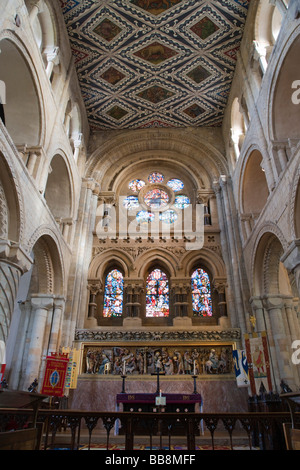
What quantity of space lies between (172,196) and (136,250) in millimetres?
3735

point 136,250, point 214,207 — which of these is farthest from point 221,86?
point 136,250

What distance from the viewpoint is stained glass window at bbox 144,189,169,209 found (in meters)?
16.7

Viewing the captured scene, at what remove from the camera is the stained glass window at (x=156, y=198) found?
16.7 meters

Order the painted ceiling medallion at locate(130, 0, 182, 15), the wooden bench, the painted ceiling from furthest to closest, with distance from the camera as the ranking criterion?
the painted ceiling → the painted ceiling medallion at locate(130, 0, 182, 15) → the wooden bench

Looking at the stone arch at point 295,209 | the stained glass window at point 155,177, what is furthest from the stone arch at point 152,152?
Result: the stone arch at point 295,209

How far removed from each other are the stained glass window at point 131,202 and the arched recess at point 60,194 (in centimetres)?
355

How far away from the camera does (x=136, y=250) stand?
47.9ft

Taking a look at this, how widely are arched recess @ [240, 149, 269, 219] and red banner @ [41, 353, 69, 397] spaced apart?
27.3 feet

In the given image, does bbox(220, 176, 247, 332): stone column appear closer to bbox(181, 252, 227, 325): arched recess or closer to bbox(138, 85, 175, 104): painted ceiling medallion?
bbox(181, 252, 227, 325): arched recess

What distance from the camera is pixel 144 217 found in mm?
16266

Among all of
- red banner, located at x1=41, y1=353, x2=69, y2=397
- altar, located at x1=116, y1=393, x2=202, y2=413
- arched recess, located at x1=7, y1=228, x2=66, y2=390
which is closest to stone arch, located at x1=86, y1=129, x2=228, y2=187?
arched recess, located at x1=7, y1=228, x2=66, y2=390

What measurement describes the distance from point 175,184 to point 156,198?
4.27ft

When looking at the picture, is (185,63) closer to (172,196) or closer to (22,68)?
(172,196)

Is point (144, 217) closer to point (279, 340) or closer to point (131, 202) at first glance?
point (131, 202)
